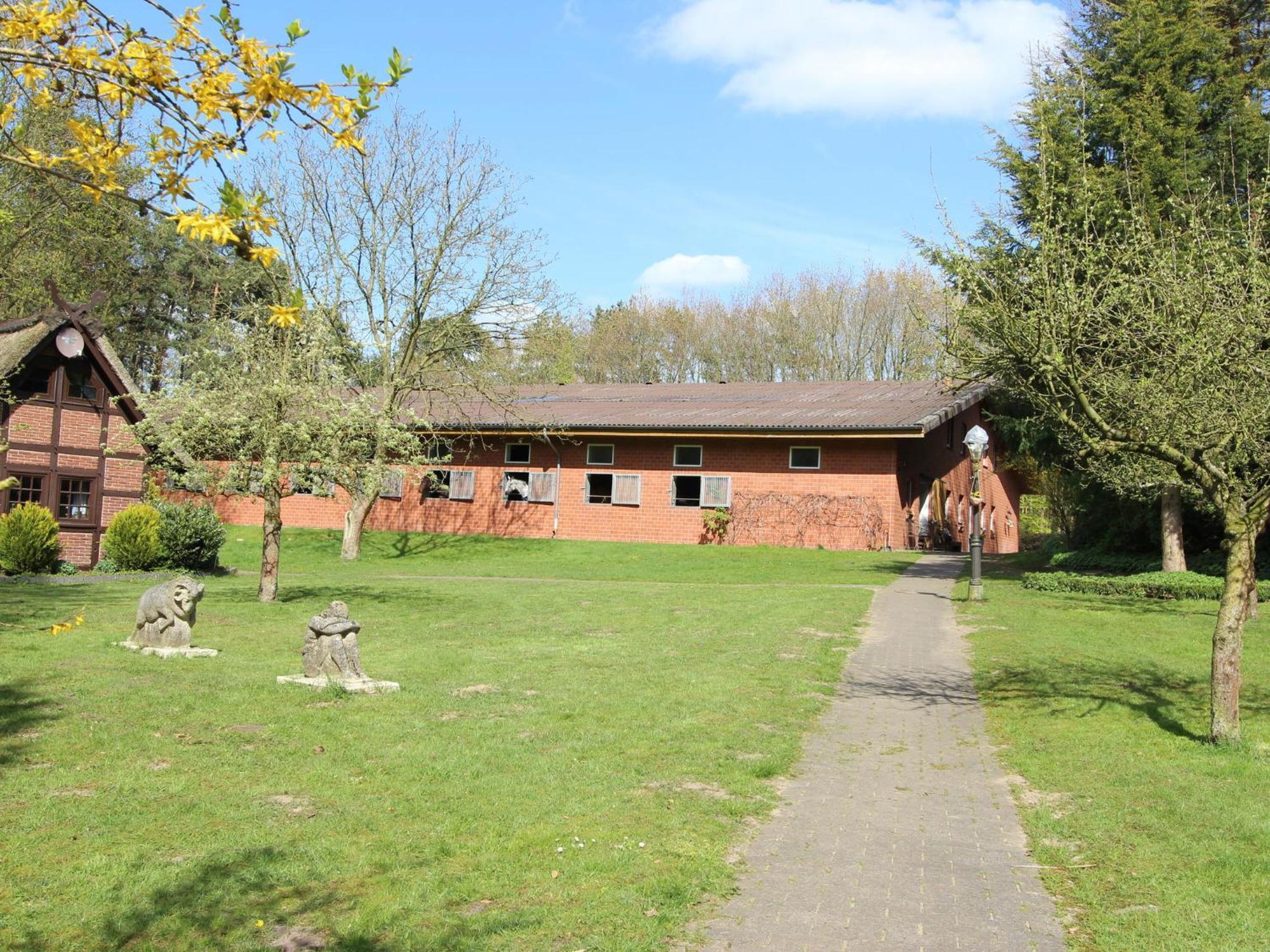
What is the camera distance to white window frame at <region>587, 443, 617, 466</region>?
3309 cm

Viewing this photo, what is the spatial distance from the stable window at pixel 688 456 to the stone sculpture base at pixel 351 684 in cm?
2227

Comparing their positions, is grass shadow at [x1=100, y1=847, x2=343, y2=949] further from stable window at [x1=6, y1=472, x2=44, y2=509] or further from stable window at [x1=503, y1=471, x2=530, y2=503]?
stable window at [x1=503, y1=471, x2=530, y2=503]

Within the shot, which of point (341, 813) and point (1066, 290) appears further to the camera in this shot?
point (1066, 290)

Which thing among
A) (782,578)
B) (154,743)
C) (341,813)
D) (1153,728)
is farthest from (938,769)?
(782,578)

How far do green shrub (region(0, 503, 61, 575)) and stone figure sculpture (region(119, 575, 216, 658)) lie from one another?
12.4m

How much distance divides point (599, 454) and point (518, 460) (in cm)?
277

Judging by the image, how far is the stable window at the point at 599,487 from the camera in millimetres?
33219

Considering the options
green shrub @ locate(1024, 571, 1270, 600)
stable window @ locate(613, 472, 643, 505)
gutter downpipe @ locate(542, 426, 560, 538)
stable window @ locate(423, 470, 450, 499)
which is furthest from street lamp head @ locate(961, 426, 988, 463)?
stable window @ locate(423, 470, 450, 499)

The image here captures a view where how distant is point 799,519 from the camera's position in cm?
3066

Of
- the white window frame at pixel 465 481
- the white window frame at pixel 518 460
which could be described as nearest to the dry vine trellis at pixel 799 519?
the white window frame at pixel 518 460

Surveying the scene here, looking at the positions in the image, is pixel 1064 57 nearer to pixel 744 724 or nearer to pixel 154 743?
pixel 744 724

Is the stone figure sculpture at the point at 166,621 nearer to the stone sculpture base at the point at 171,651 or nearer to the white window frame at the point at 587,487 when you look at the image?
the stone sculpture base at the point at 171,651

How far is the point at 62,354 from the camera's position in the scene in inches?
984

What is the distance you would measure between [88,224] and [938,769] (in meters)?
31.2
